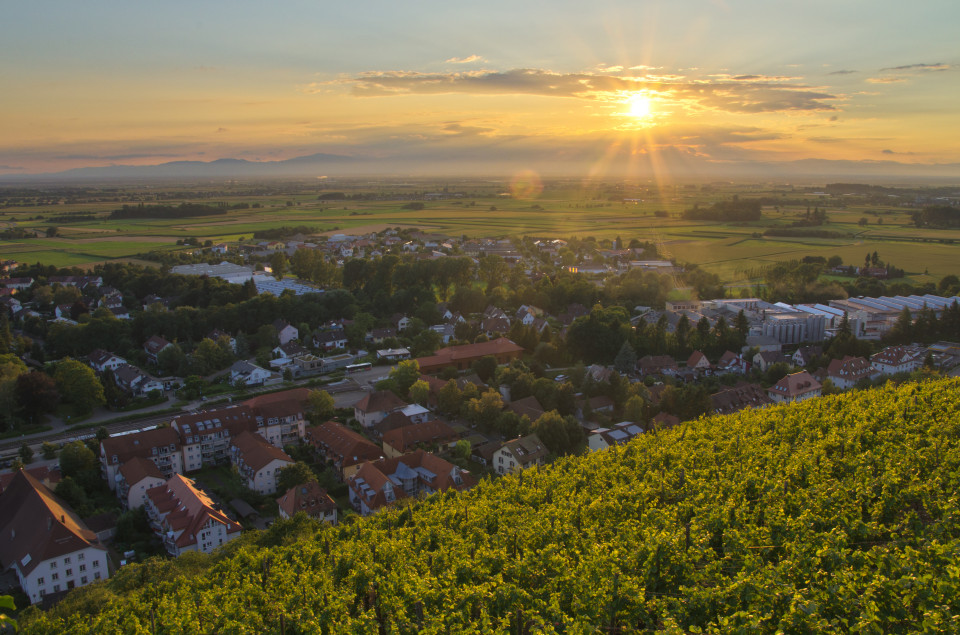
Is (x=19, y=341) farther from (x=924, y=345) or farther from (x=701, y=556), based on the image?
(x=924, y=345)

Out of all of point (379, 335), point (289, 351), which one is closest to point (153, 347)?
point (289, 351)

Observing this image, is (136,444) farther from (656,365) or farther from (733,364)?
(733,364)

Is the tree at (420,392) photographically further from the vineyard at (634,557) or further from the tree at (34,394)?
the tree at (34,394)

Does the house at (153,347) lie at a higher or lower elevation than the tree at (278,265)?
lower

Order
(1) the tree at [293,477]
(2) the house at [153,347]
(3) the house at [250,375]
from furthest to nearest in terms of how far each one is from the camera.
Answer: (2) the house at [153,347] < (3) the house at [250,375] < (1) the tree at [293,477]

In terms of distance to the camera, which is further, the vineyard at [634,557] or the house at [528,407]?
the house at [528,407]

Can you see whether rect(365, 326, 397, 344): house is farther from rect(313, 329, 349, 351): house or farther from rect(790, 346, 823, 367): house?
rect(790, 346, 823, 367): house

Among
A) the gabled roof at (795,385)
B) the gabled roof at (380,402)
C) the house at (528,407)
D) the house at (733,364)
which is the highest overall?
the gabled roof at (380,402)

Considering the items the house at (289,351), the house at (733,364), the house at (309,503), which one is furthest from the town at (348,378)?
the house at (289,351)
